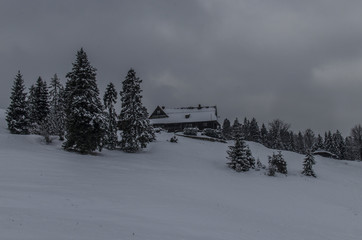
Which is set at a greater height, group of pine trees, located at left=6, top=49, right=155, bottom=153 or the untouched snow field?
group of pine trees, located at left=6, top=49, right=155, bottom=153

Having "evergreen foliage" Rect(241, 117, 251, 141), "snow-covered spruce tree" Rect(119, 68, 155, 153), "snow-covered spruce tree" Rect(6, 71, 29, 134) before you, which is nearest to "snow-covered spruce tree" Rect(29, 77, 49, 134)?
"snow-covered spruce tree" Rect(6, 71, 29, 134)

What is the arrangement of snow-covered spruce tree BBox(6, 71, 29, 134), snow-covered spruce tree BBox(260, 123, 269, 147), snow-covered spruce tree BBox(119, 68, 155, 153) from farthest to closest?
snow-covered spruce tree BBox(260, 123, 269, 147), snow-covered spruce tree BBox(6, 71, 29, 134), snow-covered spruce tree BBox(119, 68, 155, 153)

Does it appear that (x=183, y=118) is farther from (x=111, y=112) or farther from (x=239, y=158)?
(x=239, y=158)

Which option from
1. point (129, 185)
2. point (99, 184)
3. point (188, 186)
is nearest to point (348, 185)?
point (188, 186)

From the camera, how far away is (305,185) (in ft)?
97.3

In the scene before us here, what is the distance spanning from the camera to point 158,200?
16.4 metres

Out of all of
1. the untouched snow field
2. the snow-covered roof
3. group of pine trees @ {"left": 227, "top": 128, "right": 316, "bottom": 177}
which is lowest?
the untouched snow field

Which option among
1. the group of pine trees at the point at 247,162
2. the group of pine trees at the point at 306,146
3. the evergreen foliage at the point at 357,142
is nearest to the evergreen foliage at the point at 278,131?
the group of pine trees at the point at 306,146

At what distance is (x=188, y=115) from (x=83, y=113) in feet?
161

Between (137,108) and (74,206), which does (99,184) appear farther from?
(137,108)

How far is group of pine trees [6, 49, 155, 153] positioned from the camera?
31047 mm

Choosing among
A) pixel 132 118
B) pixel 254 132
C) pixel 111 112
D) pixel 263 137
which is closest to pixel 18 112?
pixel 111 112

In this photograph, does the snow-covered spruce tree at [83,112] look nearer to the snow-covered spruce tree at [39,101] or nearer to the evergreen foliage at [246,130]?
the snow-covered spruce tree at [39,101]

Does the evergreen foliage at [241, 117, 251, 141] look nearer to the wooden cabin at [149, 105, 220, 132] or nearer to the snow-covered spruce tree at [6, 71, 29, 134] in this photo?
the wooden cabin at [149, 105, 220, 132]
